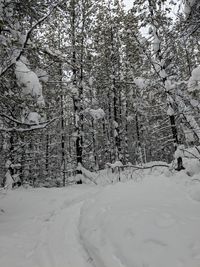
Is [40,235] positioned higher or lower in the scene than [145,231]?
lower

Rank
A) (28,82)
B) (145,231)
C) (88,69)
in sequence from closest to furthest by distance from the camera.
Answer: (145,231)
(28,82)
(88,69)

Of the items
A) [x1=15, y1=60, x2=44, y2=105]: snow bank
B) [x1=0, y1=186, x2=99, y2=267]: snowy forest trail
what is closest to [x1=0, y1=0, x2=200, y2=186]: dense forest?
[x1=15, y1=60, x2=44, y2=105]: snow bank

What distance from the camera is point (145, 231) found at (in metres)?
4.00

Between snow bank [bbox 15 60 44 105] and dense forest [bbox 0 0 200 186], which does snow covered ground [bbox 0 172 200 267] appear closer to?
dense forest [bbox 0 0 200 186]

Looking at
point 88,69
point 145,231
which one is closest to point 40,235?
point 145,231

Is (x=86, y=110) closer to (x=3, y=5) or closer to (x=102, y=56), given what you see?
(x=102, y=56)

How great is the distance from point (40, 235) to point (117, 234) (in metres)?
2.05

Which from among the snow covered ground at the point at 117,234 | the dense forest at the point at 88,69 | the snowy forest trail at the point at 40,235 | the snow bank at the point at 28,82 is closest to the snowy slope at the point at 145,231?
the snow covered ground at the point at 117,234

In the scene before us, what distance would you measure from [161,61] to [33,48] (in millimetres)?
6616

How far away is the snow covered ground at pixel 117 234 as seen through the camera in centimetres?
344

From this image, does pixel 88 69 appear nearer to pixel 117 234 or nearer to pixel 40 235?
pixel 40 235

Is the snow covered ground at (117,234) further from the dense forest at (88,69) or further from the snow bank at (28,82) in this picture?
the snow bank at (28,82)

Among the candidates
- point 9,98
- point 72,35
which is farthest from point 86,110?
point 9,98

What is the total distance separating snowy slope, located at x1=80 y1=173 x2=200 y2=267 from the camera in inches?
131
